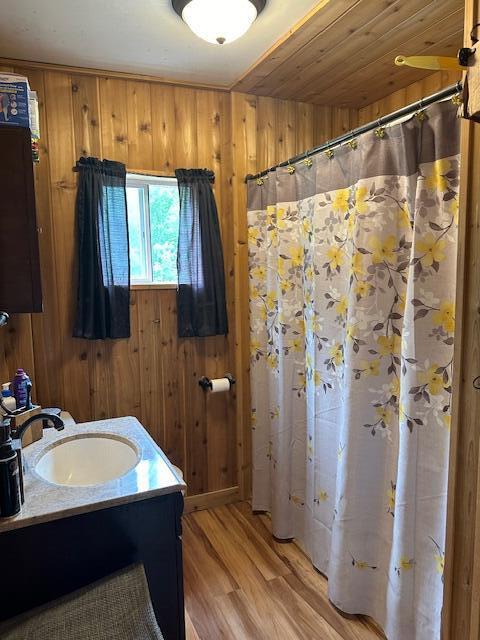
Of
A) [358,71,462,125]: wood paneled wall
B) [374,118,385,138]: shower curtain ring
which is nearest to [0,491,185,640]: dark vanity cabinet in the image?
[374,118,385,138]: shower curtain ring

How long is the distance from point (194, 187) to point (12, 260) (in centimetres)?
122

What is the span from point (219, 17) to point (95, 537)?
70.2 inches

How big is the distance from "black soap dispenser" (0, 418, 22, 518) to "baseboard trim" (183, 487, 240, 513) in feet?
5.12

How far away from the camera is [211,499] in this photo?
2557 mm

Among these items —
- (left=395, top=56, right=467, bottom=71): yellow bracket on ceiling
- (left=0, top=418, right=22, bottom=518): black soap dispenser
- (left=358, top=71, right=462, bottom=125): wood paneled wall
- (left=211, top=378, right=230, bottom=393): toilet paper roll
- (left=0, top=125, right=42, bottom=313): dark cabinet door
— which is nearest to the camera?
(left=0, top=418, right=22, bottom=518): black soap dispenser

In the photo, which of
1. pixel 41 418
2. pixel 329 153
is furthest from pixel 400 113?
pixel 41 418

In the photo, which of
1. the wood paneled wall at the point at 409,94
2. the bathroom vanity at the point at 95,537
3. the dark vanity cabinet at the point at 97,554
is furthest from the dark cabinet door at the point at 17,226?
the wood paneled wall at the point at 409,94

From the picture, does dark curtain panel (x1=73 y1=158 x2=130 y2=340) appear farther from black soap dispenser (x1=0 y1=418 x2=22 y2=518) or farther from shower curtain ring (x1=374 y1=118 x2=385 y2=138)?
shower curtain ring (x1=374 y1=118 x2=385 y2=138)

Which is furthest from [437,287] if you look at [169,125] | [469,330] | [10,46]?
[10,46]

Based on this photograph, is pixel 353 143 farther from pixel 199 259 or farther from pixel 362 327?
pixel 199 259

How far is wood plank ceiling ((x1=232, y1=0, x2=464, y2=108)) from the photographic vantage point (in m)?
1.62

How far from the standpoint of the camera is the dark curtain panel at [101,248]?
82.2 inches

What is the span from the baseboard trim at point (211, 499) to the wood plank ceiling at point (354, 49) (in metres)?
2.35

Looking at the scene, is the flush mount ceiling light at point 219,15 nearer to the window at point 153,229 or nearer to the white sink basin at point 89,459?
the window at point 153,229
